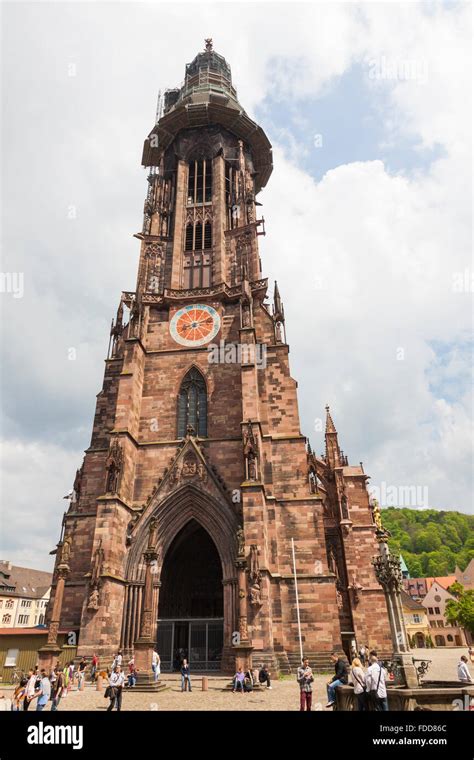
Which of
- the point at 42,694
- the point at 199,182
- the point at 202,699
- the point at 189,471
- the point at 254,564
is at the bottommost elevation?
the point at 202,699

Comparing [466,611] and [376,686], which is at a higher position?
[466,611]

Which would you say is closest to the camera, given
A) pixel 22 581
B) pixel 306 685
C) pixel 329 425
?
pixel 306 685

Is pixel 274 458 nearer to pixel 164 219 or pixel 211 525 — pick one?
pixel 211 525

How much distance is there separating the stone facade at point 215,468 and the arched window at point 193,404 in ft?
0.39

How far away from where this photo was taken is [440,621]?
67938mm

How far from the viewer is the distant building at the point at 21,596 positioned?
57031 mm

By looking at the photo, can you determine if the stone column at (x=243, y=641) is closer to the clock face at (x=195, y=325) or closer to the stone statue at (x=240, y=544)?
the stone statue at (x=240, y=544)

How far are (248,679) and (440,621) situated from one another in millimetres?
65544

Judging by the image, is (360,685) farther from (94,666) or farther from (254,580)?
(94,666)

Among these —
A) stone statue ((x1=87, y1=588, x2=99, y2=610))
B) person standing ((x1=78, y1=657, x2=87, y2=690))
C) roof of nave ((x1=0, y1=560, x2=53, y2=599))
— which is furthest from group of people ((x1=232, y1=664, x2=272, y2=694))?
roof of nave ((x1=0, y1=560, x2=53, y2=599))

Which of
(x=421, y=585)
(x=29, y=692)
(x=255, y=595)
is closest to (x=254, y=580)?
(x=255, y=595)

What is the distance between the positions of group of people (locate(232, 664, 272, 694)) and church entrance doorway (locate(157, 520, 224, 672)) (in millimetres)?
5302
